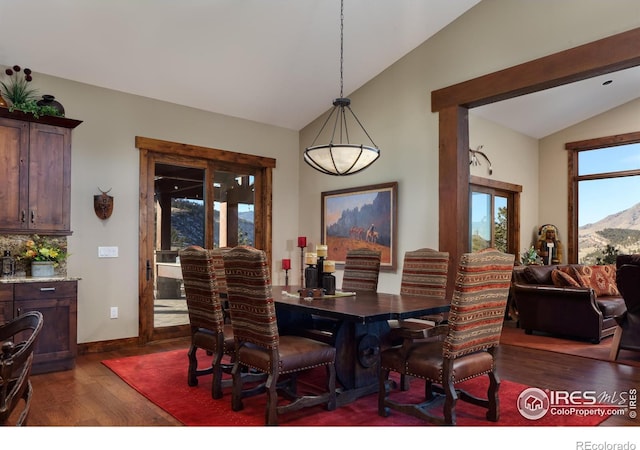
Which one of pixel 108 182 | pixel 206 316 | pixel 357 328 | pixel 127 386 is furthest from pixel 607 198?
Answer: pixel 127 386

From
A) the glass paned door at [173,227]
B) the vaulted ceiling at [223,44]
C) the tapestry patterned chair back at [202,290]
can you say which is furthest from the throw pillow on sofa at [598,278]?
the glass paned door at [173,227]

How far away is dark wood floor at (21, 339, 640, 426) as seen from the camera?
9.92 feet

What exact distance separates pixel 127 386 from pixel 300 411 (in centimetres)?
152

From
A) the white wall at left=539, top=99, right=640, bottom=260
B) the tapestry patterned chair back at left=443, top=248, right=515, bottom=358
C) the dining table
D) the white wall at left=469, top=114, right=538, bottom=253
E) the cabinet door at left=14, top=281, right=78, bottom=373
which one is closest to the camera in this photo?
the tapestry patterned chair back at left=443, top=248, right=515, bottom=358

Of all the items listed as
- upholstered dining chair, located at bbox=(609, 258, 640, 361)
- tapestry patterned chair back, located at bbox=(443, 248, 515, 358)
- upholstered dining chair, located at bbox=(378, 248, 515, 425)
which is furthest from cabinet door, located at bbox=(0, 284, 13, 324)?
upholstered dining chair, located at bbox=(609, 258, 640, 361)

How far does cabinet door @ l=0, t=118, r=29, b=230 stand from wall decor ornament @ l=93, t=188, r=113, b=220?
708 millimetres

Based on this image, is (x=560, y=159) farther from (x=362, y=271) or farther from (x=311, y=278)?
(x=311, y=278)

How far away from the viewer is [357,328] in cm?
→ 338

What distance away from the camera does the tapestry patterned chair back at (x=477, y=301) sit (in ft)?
8.55

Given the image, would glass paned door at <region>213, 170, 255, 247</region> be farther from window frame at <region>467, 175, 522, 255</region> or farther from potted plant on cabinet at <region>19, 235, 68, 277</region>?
window frame at <region>467, 175, 522, 255</region>

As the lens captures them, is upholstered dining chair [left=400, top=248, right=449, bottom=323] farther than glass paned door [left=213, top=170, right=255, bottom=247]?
No

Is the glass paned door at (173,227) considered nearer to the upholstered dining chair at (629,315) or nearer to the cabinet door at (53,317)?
the cabinet door at (53,317)

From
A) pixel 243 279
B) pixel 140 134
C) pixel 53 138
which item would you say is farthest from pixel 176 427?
pixel 140 134

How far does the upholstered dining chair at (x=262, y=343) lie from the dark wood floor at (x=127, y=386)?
2.01 feet
